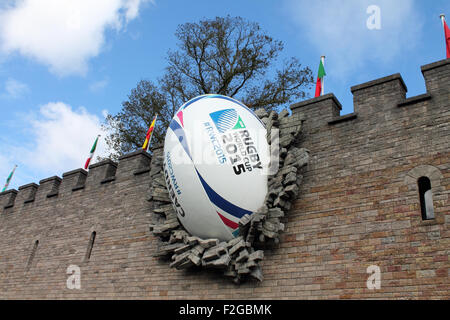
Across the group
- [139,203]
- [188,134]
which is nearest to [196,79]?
[139,203]

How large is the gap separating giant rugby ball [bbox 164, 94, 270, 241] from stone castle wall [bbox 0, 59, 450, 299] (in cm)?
81

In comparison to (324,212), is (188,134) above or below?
above

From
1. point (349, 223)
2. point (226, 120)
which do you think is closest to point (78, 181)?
point (226, 120)

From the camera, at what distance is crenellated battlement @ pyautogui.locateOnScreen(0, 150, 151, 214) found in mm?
11500

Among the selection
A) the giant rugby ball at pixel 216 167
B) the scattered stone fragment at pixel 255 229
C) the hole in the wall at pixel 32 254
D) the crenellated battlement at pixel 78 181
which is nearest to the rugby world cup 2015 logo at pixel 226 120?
the giant rugby ball at pixel 216 167

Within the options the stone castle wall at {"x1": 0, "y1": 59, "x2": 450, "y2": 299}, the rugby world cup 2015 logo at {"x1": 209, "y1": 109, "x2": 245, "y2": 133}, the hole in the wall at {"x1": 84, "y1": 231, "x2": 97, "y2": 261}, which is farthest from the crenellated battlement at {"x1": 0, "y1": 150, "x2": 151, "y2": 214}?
the rugby world cup 2015 logo at {"x1": 209, "y1": 109, "x2": 245, "y2": 133}

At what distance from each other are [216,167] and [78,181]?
6074 mm

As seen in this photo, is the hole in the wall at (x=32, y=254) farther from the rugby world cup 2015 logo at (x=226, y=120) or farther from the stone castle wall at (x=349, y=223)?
the rugby world cup 2015 logo at (x=226, y=120)

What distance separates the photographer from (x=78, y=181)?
41.9 feet

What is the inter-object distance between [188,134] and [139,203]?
9.36 ft

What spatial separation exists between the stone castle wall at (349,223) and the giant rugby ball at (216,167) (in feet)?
2.66

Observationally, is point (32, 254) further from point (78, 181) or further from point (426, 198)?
point (426, 198)
